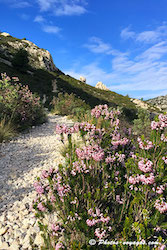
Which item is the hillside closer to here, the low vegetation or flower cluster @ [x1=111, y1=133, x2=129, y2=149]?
the low vegetation

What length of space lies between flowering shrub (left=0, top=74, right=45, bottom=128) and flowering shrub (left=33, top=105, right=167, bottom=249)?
5.71 meters

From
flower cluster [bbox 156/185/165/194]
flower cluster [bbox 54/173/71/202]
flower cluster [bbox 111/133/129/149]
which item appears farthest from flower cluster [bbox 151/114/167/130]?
flower cluster [bbox 54/173/71/202]

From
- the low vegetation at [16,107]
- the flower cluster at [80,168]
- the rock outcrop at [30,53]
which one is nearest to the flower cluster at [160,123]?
the flower cluster at [80,168]

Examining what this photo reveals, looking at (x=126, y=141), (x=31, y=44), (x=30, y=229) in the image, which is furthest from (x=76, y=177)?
(x=31, y=44)

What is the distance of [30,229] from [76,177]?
A: 1125 millimetres

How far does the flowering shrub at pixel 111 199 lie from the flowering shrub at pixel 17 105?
18.7 ft

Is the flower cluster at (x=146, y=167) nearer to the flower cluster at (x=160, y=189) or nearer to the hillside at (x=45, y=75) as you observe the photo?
the flower cluster at (x=160, y=189)

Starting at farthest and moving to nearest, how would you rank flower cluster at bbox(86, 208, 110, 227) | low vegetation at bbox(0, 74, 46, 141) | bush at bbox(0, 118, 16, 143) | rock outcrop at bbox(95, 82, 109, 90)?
rock outcrop at bbox(95, 82, 109, 90) < low vegetation at bbox(0, 74, 46, 141) < bush at bbox(0, 118, 16, 143) < flower cluster at bbox(86, 208, 110, 227)

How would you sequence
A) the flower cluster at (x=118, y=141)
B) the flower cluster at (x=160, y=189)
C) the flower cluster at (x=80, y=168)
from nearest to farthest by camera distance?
the flower cluster at (x=160, y=189) < the flower cluster at (x=80, y=168) < the flower cluster at (x=118, y=141)

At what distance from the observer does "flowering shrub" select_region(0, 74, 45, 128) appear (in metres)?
7.63

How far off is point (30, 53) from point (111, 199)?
37582mm

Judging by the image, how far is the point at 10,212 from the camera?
9.95 feet

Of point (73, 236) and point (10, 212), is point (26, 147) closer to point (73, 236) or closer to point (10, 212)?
point (10, 212)

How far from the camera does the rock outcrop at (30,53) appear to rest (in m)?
29.6
